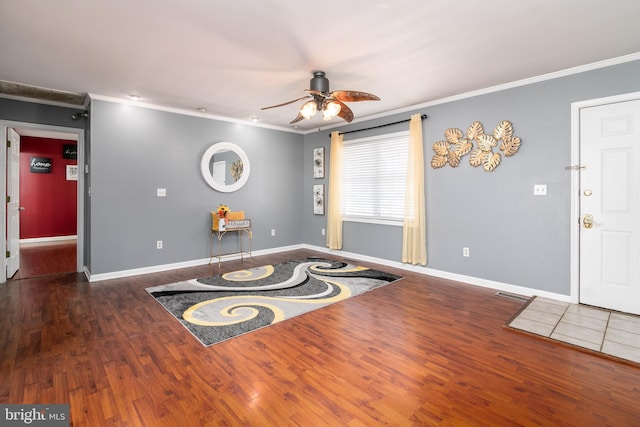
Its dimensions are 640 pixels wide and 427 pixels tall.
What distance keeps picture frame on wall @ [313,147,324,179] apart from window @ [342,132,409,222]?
0.60m

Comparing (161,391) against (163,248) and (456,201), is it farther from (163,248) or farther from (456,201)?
(456,201)

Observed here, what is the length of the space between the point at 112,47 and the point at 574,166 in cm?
474

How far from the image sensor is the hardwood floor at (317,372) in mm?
1709

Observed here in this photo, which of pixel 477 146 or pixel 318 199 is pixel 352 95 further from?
pixel 318 199

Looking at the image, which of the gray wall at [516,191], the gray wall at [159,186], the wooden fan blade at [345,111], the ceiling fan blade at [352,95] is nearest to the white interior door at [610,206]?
the gray wall at [516,191]

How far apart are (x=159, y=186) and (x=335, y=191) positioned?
295 cm

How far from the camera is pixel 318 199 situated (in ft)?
20.8

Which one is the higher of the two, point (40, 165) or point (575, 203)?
point (40, 165)

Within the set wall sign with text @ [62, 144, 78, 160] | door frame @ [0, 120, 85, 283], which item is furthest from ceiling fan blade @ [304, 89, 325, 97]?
wall sign with text @ [62, 144, 78, 160]

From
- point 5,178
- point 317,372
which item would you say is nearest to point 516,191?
point 317,372

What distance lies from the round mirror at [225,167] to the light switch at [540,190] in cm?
441

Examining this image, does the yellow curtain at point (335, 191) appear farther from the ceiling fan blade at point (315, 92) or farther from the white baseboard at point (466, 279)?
the ceiling fan blade at point (315, 92)

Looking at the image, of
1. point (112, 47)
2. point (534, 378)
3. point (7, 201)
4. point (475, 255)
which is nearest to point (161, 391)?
point (534, 378)

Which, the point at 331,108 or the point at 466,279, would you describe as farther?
the point at 466,279
